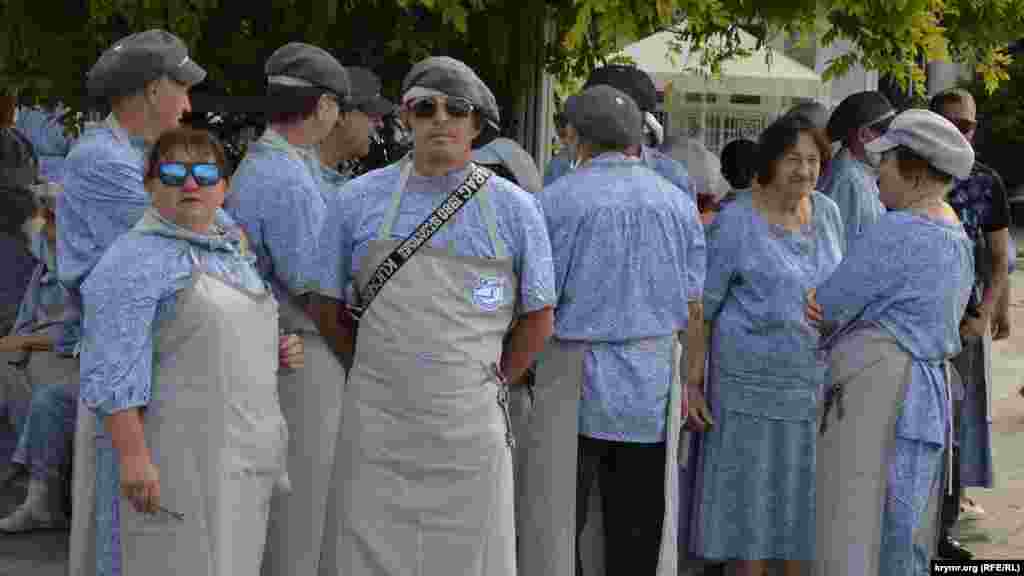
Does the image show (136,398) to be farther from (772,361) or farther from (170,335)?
(772,361)

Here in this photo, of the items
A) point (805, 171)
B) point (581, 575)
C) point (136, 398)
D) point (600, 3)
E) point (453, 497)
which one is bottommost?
point (581, 575)

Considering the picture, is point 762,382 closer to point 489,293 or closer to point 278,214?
point 489,293

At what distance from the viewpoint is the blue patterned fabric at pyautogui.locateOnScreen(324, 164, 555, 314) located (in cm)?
404

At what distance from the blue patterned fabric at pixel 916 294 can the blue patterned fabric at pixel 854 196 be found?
1.15 m

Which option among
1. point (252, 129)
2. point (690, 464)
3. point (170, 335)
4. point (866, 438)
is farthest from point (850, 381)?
point (252, 129)

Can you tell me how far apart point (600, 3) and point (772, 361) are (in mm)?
1311

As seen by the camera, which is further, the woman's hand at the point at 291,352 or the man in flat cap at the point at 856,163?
the man in flat cap at the point at 856,163

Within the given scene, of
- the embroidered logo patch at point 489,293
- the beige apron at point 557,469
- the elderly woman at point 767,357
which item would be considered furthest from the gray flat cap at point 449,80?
the elderly woman at point 767,357

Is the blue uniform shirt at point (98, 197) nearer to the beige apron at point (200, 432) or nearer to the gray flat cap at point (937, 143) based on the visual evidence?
the beige apron at point (200, 432)

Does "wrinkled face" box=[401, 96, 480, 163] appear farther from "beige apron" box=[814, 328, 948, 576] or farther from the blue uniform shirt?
"beige apron" box=[814, 328, 948, 576]

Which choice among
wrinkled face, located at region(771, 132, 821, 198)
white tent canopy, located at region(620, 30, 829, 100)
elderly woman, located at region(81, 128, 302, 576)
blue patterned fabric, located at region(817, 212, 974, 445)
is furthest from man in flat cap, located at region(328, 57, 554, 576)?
white tent canopy, located at region(620, 30, 829, 100)

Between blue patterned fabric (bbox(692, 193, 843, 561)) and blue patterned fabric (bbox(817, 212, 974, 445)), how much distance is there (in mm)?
414

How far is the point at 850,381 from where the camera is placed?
489cm

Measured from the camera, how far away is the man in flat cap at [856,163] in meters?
6.01
